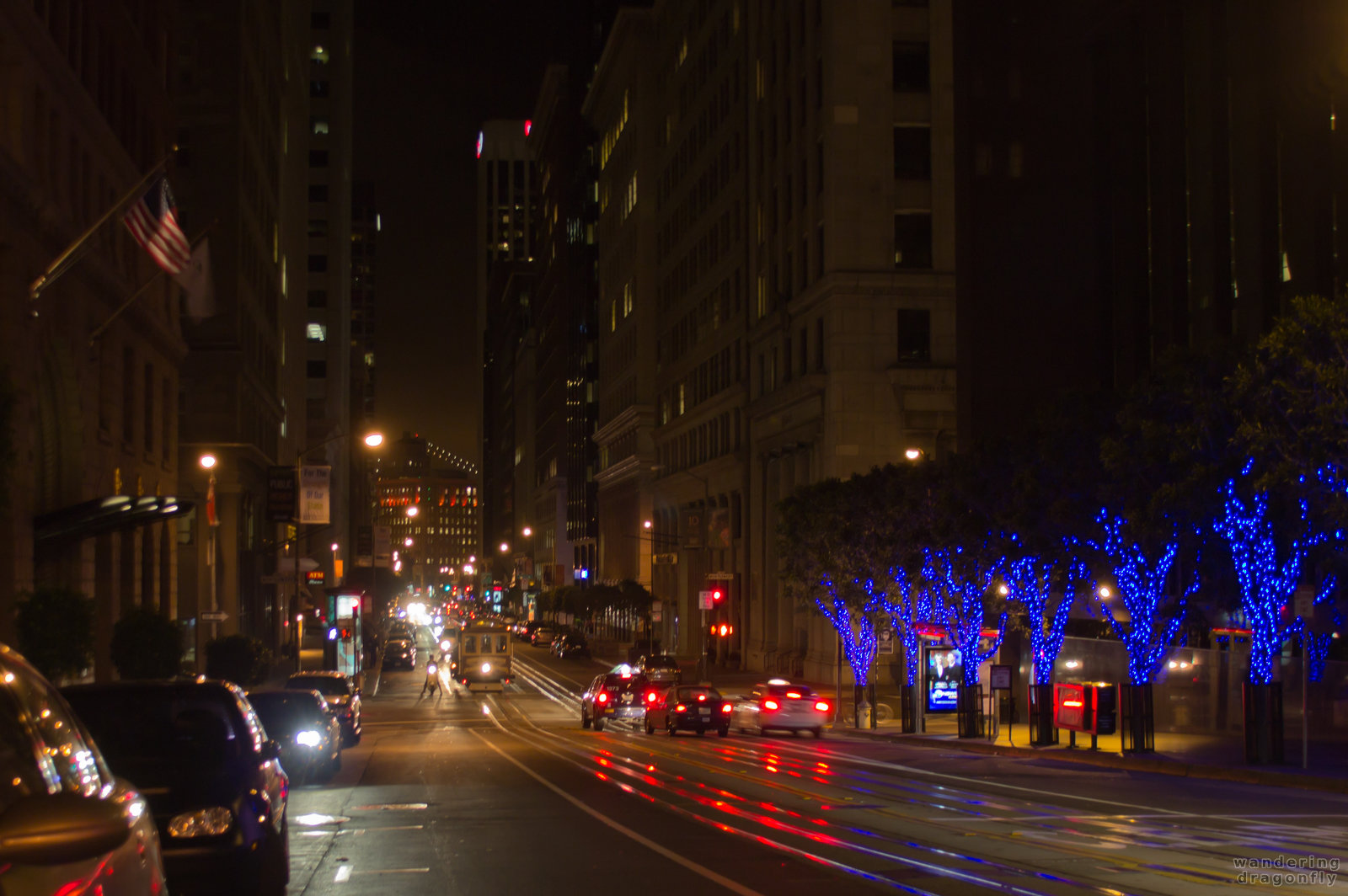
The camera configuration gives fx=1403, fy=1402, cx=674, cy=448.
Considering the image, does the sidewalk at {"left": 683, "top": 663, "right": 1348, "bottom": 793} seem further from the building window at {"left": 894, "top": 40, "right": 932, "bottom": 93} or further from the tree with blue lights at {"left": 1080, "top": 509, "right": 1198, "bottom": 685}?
the building window at {"left": 894, "top": 40, "right": 932, "bottom": 93}

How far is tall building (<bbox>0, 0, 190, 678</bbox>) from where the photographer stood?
30.8 m

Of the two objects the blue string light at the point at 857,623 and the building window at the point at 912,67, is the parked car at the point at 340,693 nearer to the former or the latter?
the blue string light at the point at 857,623

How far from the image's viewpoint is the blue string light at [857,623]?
45781 millimetres

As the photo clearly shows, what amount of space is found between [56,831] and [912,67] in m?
65.7

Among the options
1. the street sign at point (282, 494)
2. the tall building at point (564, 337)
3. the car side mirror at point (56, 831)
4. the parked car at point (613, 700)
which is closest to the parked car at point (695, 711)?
the parked car at point (613, 700)

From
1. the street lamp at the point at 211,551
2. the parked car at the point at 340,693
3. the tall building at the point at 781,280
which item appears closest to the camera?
the parked car at the point at 340,693

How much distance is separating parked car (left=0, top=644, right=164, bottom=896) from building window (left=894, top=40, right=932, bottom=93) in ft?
209

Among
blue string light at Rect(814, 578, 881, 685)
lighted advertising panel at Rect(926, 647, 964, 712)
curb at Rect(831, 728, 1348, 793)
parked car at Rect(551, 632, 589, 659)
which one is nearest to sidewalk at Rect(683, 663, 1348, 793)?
curb at Rect(831, 728, 1348, 793)

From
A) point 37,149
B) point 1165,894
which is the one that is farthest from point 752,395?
point 1165,894

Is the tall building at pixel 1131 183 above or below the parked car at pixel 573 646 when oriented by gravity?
above

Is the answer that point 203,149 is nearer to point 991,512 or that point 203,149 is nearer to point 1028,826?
point 991,512

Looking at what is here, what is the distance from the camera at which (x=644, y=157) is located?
374 feet

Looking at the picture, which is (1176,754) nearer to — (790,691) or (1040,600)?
(1040,600)

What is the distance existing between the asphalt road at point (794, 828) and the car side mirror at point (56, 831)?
775cm
